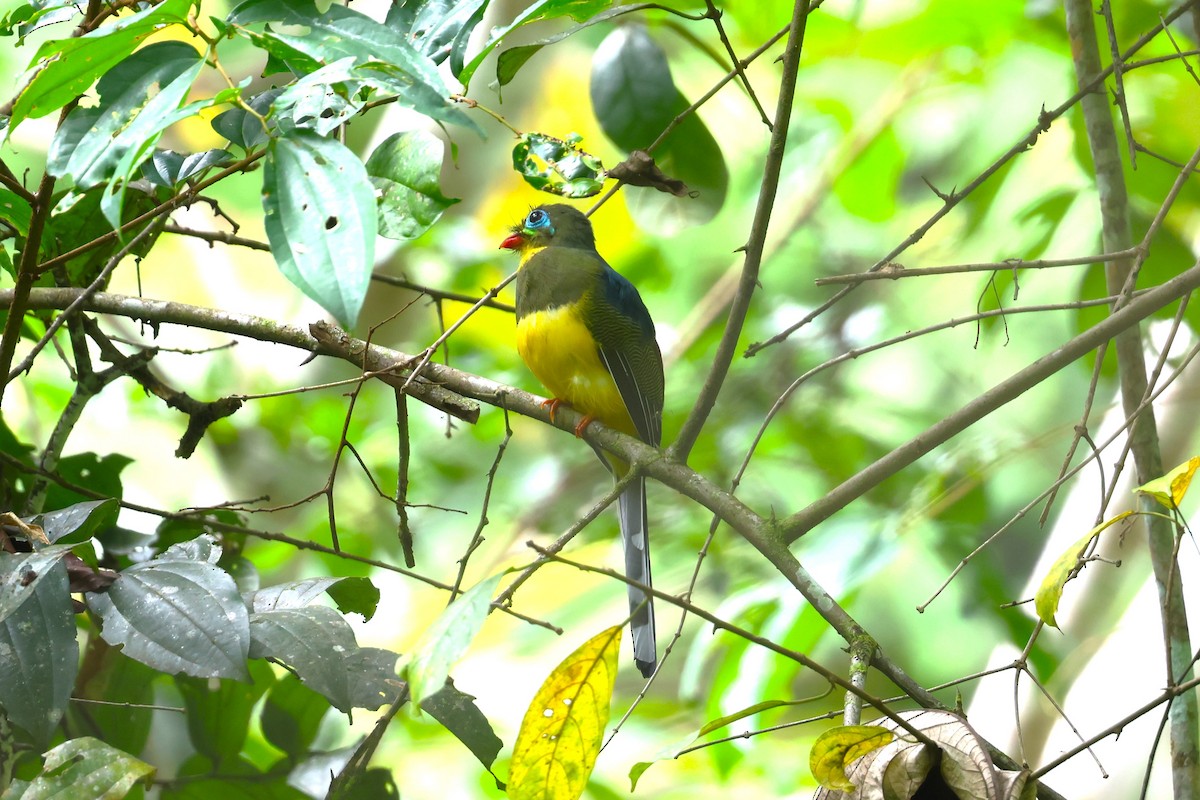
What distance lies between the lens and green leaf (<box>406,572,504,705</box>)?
111 cm

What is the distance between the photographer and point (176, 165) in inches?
73.5

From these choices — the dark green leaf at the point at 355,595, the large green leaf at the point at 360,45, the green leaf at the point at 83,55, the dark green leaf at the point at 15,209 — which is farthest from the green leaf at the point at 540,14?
the dark green leaf at the point at 355,595

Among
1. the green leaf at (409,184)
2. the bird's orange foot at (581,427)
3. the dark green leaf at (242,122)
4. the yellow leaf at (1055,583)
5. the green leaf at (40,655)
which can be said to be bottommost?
the green leaf at (40,655)

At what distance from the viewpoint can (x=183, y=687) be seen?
6.97 feet

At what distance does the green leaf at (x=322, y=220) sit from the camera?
0.98 metres

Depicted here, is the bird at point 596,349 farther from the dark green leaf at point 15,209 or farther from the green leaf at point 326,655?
the dark green leaf at point 15,209

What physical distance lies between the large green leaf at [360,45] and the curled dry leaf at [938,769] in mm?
859

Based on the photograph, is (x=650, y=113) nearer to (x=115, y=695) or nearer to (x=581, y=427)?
(x=581, y=427)

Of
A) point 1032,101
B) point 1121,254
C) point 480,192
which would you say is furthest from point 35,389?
point 1032,101

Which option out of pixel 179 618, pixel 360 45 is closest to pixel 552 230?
pixel 179 618

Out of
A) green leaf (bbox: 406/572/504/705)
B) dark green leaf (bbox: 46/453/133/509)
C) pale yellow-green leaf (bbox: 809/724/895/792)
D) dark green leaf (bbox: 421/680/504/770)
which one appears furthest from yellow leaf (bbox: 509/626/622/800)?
dark green leaf (bbox: 46/453/133/509)

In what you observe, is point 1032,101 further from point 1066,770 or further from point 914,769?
point 914,769

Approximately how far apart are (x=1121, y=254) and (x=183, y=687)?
1924mm

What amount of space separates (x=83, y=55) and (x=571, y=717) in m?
0.95
